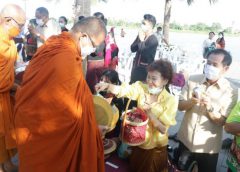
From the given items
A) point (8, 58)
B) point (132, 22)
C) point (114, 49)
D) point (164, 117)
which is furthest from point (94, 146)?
point (132, 22)

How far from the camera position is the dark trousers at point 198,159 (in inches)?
130

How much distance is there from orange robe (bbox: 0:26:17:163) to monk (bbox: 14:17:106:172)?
78 centimetres

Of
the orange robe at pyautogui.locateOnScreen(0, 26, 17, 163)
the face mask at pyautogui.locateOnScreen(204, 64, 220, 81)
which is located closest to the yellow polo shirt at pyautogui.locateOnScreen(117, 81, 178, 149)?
the face mask at pyautogui.locateOnScreen(204, 64, 220, 81)

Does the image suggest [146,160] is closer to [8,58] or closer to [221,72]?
[221,72]

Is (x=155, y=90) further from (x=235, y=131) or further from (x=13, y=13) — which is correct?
(x=13, y=13)

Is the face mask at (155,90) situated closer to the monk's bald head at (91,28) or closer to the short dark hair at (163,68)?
the short dark hair at (163,68)

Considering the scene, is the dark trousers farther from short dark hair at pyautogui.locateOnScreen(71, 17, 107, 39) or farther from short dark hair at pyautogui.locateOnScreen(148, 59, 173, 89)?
short dark hair at pyautogui.locateOnScreen(71, 17, 107, 39)

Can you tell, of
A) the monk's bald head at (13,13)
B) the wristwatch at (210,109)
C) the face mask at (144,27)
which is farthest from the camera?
the face mask at (144,27)

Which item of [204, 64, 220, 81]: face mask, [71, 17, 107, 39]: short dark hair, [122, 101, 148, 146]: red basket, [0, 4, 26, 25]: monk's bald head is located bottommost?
[122, 101, 148, 146]: red basket

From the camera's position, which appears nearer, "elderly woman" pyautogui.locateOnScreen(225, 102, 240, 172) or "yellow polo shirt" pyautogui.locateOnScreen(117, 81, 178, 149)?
"elderly woman" pyautogui.locateOnScreen(225, 102, 240, 172)

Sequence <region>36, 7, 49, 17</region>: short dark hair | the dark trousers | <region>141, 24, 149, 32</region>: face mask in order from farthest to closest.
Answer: <region>36, 7, 49, 17</region>: short dark hair → <region>141, 24, 149, 32</region>: face mask → the dark trousers

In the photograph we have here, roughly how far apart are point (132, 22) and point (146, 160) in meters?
49.3

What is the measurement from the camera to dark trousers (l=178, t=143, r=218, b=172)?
3.29m

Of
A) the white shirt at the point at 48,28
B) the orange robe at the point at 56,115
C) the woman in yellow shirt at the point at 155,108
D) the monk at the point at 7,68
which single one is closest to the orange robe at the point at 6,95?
the monk at the point at 7,68
